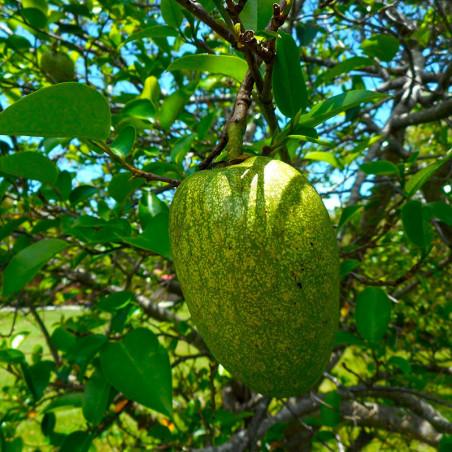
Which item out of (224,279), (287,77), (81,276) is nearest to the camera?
(224,279)

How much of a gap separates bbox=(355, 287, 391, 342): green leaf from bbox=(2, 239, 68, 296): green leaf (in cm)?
85

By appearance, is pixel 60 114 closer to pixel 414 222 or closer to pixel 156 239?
pixel 156 239

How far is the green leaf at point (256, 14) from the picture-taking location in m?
0.80

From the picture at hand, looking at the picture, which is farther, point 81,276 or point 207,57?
point 81,276

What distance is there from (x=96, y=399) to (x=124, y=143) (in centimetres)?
64

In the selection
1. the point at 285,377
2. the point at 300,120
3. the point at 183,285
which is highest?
the point at 300,120

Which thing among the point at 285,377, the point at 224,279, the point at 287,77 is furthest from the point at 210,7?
the point at 285,377

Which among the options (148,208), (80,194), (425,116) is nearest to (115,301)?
(148,208)

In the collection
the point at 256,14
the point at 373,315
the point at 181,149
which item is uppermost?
the point at 256,14

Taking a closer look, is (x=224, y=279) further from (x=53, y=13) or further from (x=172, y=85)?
(x=172, y=85)

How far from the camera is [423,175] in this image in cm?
90

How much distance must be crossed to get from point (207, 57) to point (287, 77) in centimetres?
17

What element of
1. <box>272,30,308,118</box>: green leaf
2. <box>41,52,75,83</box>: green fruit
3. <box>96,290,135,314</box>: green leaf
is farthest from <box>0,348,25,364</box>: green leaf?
<box>41,52,75,83</box>: green fruit

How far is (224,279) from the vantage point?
58 cm
